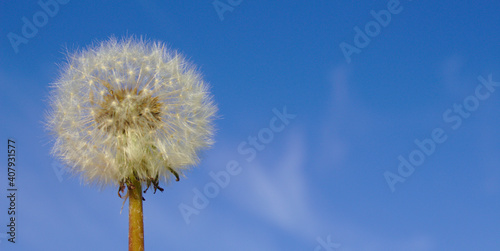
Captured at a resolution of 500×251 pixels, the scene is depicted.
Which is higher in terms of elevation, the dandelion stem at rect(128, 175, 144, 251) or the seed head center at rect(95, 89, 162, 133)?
the seed head center at rect(95, 89, 162, 133)

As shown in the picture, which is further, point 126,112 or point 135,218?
point 126,112

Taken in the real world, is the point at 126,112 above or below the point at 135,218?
above

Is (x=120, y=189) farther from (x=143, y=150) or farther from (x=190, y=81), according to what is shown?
(x=190, y=81)

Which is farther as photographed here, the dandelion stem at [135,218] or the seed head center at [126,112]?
the seed head center at [126,112]

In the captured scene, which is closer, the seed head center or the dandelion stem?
the dandelion stem

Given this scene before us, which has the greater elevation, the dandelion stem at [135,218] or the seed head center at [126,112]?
the seed head center at [126,112]

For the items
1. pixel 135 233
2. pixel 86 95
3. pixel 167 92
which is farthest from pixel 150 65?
pixel 135 233
